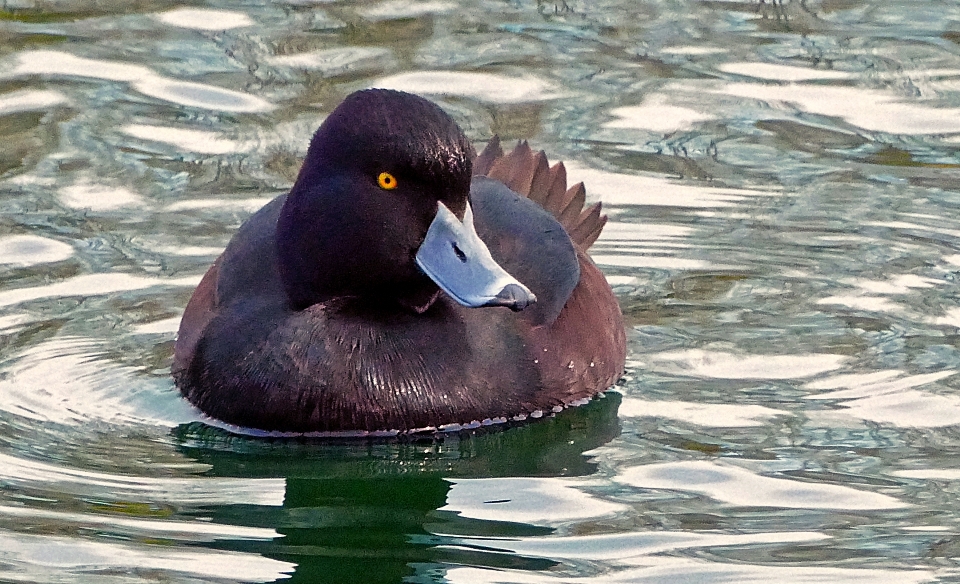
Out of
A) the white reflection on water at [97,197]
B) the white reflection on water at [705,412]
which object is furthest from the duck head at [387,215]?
the white reflection on water at [97,197]

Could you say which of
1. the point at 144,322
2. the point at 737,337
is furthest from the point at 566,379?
the point at 144,322

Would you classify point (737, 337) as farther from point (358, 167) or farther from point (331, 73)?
point (331, 73)

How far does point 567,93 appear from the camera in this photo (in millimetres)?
10648

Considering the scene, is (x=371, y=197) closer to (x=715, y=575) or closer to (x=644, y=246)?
(x=715, y=575)

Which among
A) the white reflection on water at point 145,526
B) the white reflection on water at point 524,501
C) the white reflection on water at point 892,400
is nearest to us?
the white reflection on water at point 145,526

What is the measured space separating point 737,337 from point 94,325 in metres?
2.48

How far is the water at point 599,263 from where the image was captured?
5.98 meters

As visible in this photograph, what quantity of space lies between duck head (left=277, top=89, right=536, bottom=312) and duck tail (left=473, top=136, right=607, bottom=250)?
1.51m

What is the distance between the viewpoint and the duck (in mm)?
6707

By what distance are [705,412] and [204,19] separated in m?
5.33

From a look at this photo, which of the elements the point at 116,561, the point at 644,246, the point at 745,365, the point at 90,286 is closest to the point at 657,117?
the point at 644,246

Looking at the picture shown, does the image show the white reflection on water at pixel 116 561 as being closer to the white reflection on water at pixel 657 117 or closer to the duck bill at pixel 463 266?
the duck bill at pixel 463 266

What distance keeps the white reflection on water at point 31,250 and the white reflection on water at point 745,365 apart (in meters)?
2.57

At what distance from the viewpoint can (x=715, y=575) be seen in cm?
569
